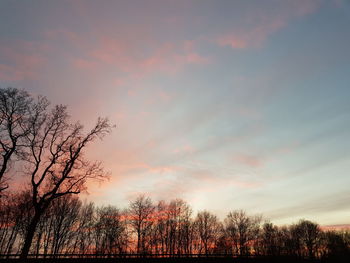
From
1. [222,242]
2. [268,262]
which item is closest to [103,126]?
[268,262]

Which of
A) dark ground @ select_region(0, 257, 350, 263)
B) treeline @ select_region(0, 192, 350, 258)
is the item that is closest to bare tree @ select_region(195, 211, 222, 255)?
treeline @ select_region(0, 192, 350, 258)

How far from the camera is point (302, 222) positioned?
96.4m

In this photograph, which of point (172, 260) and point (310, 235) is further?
point (310, 235)

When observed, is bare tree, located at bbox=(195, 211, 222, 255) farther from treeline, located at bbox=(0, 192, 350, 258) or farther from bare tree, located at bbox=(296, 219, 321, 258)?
bare tree, located at bbox=(296, 219, 321, 258)

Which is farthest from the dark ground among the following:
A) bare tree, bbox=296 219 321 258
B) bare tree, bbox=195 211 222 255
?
bare tree, bbox=296 219 321 258

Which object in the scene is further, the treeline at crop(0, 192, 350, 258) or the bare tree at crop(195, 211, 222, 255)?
the bare tree at crop(195, 211, 222, 255)

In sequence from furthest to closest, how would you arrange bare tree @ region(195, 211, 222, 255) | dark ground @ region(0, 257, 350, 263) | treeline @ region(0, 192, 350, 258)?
bare tree @ region(195, 211, 222, 255) → treeline @ region(0, 192, 350, 258) → dark ground @ region(0, 257, 350, 263)

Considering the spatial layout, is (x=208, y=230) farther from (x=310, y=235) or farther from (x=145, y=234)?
(x=310, y=235)

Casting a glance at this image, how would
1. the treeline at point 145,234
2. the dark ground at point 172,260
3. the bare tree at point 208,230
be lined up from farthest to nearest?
the bare tree at point 208,230, the treeline at point 145,234, the dark ground at point 172,260

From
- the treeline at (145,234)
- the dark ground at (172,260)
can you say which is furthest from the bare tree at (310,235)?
the dark ground at (172,260)

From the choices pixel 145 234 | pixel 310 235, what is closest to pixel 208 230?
pixel 145 234

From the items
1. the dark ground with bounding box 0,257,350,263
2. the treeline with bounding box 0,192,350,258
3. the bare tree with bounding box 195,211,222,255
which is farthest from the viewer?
the bare tree with bounding box 195,211,222,255

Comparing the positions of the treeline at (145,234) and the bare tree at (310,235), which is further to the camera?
the bare tree at (310,235)

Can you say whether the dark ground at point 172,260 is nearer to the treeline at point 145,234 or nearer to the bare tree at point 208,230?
the treeline at point 145,234
